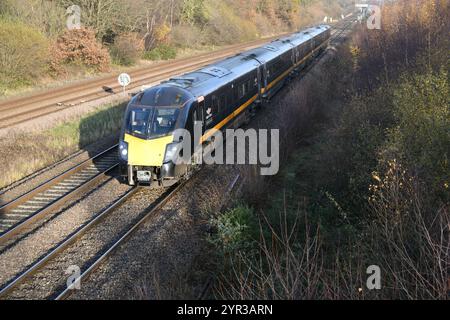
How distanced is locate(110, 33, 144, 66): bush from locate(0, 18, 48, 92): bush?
8745mm

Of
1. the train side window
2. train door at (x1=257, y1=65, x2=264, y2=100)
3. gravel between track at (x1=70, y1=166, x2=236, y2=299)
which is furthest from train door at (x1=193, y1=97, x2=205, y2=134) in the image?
train door at (x1=257, y1=65, x2=264, y2=100)

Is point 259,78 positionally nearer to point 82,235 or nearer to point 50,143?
point 50,143

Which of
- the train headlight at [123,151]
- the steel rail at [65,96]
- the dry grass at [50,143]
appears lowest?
the dry grass at [50,143]

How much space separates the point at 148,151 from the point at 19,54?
67.0ft

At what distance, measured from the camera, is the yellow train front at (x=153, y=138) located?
11.1 metres

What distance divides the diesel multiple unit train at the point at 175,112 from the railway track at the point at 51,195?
72.9 inches

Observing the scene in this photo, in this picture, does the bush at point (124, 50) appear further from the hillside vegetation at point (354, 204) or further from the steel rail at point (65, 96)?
the hillside vegetation at point (354, 204)

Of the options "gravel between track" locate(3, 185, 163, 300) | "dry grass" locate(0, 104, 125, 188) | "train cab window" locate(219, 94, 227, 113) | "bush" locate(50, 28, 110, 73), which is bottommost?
"gravel between track" locate(3, 185, 163, 300)

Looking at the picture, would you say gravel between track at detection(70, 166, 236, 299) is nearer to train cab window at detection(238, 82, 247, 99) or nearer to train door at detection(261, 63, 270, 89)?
train cab window at detection(238, 82, 247, 99)

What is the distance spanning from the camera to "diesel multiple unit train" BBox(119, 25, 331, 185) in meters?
11.2

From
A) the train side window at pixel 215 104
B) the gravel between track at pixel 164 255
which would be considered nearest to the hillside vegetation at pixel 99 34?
the train side window at pixel 215 104

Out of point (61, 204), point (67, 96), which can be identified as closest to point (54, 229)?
point (61, 204)

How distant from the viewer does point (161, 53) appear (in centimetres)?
4331
